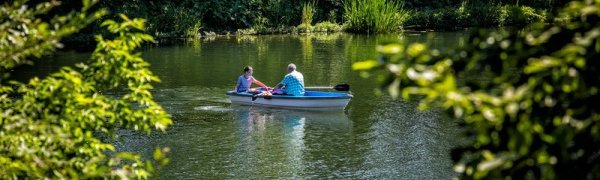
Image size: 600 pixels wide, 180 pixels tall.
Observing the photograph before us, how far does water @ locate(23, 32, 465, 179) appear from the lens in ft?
39.2

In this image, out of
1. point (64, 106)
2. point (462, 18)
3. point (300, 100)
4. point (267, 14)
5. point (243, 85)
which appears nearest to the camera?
point (64, 106)

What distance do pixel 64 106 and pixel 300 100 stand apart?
11.7m

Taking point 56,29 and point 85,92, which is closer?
point 56,29

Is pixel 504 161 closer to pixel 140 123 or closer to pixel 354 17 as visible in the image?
pixel 140 123

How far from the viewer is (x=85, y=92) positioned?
559 cm

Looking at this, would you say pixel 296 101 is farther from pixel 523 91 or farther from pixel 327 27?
pixel 327 27

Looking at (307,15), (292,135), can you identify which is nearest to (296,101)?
(292,135)

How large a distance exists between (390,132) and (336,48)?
14.5m

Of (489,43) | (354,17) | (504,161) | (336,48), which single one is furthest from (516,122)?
(354,17)

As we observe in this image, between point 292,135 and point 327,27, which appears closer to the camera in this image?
point 292,135

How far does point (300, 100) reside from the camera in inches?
658

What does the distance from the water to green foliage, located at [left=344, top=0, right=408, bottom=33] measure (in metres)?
11.0

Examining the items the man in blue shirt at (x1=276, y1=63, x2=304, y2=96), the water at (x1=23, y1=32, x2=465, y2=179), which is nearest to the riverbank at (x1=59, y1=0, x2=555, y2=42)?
the water at (x1=23, y1=32, x2=465, y2=179)

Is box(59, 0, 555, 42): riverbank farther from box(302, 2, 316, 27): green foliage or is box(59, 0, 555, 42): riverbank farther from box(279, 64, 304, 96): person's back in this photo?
box(279, 64, 304, 96): person's back
